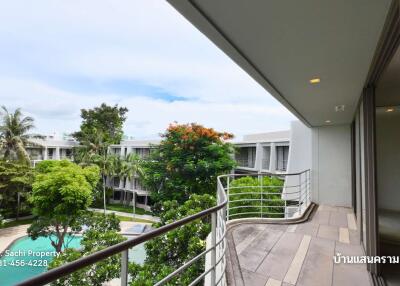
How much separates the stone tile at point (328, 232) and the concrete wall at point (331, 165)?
211 centimetres

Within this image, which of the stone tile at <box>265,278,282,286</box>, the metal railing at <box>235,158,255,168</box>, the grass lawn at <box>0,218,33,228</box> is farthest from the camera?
the metal railing at <box>235,158,255,168</box>

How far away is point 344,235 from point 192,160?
686cm

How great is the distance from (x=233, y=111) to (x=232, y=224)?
66.6 ft

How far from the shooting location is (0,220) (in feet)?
34.1

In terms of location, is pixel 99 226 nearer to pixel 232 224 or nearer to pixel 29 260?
pixel 29 260

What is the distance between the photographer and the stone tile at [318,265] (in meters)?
2.18

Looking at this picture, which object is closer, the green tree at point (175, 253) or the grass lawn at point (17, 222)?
the green tree at point (175, 253)

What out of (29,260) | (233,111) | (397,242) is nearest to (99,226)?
(29,260)

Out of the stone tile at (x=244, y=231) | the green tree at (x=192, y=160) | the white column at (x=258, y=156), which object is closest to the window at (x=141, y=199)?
the green tree at (x=192, y=160)

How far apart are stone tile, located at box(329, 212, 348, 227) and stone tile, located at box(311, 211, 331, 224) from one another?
8 cm

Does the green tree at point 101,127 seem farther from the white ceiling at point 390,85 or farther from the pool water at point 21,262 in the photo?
the white ceiling at point 390,85

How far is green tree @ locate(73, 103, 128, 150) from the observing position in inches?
679

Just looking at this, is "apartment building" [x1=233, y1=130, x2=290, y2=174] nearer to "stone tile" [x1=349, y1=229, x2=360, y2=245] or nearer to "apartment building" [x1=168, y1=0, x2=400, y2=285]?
"apartment building" [x1=168, y1=0, x2=400, y2=285]

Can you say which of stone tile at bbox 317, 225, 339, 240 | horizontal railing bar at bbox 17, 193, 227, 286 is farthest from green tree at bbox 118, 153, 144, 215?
horizontal railing bar at bbox 17, 193, 227, 286
